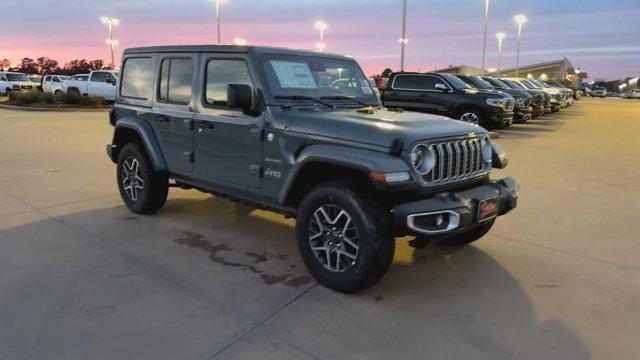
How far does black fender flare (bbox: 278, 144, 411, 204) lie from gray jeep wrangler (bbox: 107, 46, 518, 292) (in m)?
0.01

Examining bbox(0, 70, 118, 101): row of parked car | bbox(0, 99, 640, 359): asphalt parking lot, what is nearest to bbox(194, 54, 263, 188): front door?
bbox(0, 99, 640, 359): asphalt parking lot

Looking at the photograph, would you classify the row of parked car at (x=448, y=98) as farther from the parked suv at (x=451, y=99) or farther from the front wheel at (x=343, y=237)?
the front wheel at (x=343, y=237)

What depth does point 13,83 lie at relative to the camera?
3647 centimetres

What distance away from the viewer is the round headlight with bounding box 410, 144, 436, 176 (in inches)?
152

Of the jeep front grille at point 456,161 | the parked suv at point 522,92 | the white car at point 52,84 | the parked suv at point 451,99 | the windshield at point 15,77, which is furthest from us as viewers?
the windshield at point 15,77

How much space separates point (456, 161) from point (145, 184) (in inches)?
135

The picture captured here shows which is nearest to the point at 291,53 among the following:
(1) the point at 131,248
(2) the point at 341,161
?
(2) the point at 341,161

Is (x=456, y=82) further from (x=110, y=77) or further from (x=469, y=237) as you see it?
(x=110, y=77)

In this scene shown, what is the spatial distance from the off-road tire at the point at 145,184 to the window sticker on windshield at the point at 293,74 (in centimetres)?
189

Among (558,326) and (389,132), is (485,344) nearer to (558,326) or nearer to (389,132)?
(558,326)

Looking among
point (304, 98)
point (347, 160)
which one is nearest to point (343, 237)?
point (347, 160)

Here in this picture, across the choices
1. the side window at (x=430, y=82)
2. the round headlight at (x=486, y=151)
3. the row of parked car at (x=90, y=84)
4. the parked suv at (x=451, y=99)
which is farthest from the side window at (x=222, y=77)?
the row of parked car at (x=90, y=84)

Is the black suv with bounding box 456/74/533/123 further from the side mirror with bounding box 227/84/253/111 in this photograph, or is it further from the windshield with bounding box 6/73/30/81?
the windshield with bounding box 6/73/30/81

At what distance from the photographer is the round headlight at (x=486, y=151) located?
464cm
